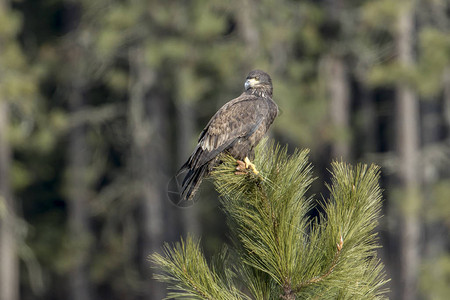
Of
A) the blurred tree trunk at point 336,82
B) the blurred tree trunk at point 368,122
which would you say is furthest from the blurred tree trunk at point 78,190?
the blurred tree trunk at point 368,122

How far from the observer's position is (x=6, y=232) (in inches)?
669

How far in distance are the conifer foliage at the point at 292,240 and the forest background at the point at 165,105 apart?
1038cm

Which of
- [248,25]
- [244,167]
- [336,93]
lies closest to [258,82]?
[244,167]

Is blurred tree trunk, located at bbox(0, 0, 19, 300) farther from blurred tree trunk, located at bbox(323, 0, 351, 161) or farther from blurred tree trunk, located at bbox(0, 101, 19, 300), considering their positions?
blurred tree trunk, located at bbox(323, 0, 351, 161)

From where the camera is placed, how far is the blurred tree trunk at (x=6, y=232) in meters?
16.5

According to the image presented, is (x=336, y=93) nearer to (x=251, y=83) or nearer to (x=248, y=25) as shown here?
(x=248, y=25)

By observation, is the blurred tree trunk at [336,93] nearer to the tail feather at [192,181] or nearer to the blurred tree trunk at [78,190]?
the blurred tree trunk at [78,190]

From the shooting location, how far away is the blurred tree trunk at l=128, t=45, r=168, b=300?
18422 millimetres

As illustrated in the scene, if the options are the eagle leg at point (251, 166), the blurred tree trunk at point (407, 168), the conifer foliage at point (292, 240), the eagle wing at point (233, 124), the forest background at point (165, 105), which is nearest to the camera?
the conifer foliage at point (292, 240)

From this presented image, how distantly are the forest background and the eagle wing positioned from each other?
348 inches

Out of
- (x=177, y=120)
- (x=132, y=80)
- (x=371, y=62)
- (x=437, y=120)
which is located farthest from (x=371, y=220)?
(x=437, y=120)

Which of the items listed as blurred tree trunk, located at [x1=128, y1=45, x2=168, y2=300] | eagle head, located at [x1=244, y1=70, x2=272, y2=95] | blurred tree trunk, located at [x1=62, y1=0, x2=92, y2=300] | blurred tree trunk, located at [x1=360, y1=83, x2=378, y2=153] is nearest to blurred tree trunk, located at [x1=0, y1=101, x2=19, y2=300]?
blurred tree trunk, located at [x1=62, y1=0, x2=92, y2=300]

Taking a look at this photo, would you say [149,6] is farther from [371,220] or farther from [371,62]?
[371,220]

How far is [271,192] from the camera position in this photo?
13.8ft
